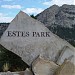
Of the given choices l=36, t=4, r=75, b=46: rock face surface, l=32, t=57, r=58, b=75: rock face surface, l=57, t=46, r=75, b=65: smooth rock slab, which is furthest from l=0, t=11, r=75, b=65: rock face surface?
l=36, t=4, r=75, b=46: rock face surface

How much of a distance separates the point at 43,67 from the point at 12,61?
3.60 m

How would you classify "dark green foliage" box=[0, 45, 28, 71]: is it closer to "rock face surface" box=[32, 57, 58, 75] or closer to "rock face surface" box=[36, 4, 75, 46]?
"rock face surface" box=[32, 57, 58, 75]

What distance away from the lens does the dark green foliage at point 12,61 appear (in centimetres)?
1353

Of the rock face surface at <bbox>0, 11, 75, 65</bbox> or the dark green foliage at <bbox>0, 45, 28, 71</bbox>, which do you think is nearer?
the rock face surface at <bbox>0, 11, 75, 65</bbox>

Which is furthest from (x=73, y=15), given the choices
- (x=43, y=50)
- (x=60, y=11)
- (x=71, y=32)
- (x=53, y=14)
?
(x=43, y=50)

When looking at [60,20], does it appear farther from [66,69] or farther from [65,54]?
[66,69]

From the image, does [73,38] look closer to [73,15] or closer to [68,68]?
[73,15]

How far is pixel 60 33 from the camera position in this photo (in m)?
21.2

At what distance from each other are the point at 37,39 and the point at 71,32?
38.4 feet

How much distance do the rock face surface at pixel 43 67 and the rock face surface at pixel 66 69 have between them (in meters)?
0.41

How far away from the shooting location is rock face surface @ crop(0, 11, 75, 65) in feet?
37.9

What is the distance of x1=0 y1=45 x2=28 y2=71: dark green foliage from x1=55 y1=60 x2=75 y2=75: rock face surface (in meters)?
3.36

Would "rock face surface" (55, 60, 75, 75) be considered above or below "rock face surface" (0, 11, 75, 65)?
below

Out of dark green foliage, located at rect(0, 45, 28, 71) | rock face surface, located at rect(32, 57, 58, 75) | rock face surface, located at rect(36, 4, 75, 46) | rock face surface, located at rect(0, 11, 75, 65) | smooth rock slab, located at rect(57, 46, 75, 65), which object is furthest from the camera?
rock face surface, located at rect(36, 4, 75, 46)
